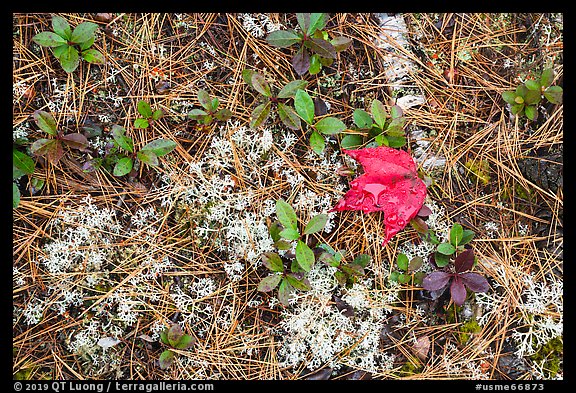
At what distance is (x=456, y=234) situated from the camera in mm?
2760

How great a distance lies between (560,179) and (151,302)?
2648mm

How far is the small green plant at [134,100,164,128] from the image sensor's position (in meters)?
2.77

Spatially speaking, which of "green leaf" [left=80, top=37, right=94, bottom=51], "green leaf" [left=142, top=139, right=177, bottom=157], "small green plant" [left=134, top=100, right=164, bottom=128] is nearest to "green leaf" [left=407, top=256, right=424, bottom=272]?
"green leaf" [left=142, top=139, right=177, bottom=157]

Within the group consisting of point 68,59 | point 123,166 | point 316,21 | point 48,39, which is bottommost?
point 123,166

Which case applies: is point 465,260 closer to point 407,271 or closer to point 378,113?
point 407,271

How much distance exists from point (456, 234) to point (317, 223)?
0.85m

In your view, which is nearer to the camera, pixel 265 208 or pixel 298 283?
pixel 298 283

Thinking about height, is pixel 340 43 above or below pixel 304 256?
above

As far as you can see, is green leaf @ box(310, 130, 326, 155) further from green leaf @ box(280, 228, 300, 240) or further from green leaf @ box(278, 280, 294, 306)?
green leaf @ box(278, 280, 294, 306)

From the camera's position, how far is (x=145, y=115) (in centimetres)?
278

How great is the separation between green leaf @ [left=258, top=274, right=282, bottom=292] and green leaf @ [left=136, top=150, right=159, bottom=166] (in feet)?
3.15

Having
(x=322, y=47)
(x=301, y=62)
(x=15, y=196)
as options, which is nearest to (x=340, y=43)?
(x=322, y=47)

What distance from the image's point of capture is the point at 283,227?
2.79 metres
